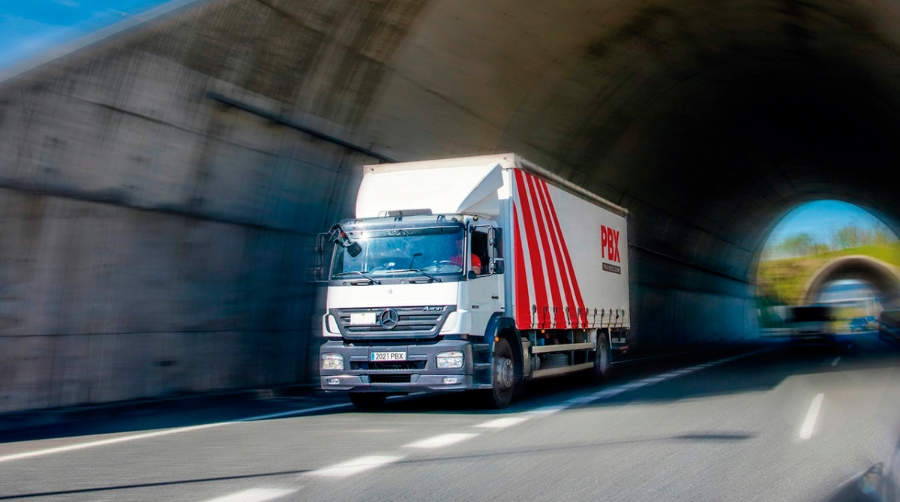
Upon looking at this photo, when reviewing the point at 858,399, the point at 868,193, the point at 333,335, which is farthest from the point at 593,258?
the point at 868,193

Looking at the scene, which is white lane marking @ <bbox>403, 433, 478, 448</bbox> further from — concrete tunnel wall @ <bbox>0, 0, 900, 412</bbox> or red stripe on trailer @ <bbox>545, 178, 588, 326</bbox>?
red stripe on trailer @ <bbox>545, 178, 588, 326</bbox>

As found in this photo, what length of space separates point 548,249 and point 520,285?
1.52m

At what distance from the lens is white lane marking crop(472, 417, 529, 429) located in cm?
1032

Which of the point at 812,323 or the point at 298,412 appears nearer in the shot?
the point at 298,412

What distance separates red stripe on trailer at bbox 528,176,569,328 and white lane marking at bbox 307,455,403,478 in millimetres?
6594

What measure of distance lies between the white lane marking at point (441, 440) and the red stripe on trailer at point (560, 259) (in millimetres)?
5618

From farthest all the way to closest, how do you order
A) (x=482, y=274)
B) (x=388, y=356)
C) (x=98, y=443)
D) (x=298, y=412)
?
(x=298, y=412) < (x=482, y=274) < (x=388, y=356) < (x=98, y=443)

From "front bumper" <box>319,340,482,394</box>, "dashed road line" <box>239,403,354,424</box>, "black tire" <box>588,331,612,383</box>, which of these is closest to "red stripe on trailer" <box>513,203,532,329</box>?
"front bumper" <box>319,340,482,394</box>

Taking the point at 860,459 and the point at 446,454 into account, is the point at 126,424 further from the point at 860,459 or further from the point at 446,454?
the point at 860,459

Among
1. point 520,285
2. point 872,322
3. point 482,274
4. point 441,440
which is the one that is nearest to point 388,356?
point 482,274

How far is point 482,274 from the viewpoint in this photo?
11945 millimetres

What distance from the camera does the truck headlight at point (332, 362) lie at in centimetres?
1205

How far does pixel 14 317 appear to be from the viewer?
445 inches

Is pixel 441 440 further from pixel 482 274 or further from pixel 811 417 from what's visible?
pixel 811 417
